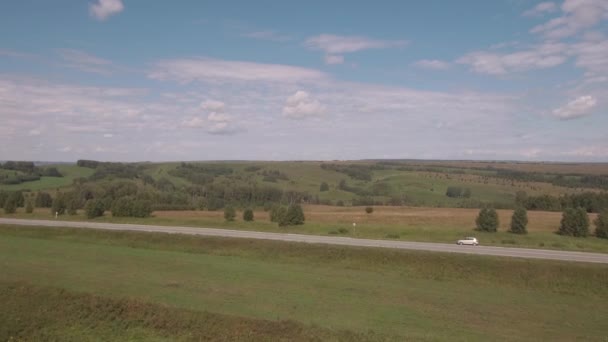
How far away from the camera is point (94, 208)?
67.6 metres

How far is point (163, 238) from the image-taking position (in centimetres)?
4247

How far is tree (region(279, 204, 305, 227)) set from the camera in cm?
6025

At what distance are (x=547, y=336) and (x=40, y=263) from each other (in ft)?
95.2

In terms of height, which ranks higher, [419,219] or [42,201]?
[42,201]

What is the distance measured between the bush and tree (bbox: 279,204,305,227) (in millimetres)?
28526

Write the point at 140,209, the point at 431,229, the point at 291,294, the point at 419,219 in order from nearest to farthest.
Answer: the point at 291,294
the point at 431,229
the point at 140,209
the point at 419,219

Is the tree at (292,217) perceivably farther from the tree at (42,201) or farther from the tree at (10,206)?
the tree at (42,201)

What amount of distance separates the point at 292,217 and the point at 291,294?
38.5 m

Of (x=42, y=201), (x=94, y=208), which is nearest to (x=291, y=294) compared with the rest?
(x=94, y=208)

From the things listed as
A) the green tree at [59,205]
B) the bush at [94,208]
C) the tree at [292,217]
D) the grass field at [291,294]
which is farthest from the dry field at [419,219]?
the grass field at [291,294]

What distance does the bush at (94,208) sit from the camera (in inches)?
2650

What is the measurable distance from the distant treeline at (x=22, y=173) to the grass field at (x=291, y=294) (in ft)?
329

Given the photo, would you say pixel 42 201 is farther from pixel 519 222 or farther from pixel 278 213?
pixel 519 222

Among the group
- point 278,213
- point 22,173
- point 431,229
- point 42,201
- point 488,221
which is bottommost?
point 42,201
